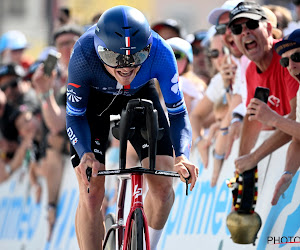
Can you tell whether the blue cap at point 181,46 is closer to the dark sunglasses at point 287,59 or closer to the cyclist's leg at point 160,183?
the cyclist's leg at point 160,183

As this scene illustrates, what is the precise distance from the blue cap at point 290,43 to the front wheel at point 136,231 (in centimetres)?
189

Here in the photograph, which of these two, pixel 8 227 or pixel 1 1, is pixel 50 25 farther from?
pixel 1 1

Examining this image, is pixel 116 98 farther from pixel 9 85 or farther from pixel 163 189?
pixel 9 85

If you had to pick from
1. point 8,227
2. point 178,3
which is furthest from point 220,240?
point 178,3

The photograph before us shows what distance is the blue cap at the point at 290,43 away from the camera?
21.1ft

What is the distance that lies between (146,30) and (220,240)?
264cm

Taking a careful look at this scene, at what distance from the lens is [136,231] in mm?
5664

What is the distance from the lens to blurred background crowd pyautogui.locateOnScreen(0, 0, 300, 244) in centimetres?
828

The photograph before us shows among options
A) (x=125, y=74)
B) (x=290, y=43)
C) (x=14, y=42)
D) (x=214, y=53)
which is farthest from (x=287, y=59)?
(x=14, y=42)

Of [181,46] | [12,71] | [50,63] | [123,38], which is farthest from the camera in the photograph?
[12,71]

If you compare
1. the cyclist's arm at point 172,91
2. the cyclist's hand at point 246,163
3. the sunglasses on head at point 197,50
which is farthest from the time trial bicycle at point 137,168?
the sunglasses on head at point 197,50

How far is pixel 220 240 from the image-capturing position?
7594 mm

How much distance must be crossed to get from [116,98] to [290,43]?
60.8 inches

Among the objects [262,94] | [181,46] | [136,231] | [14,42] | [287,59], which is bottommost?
[136,231]
